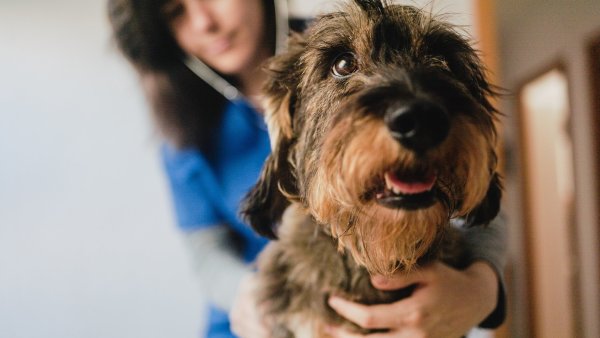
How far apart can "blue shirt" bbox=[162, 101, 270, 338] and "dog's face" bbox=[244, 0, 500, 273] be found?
26cm

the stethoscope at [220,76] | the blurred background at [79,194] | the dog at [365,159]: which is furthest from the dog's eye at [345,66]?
the blurred background at [79,194]

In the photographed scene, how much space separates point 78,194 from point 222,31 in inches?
32.3

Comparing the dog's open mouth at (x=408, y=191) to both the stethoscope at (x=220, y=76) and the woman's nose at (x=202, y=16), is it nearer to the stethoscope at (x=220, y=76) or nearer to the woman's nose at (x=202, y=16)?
the stethoscope at (x=220, y=76)

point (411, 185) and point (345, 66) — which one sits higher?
point (345, 66)

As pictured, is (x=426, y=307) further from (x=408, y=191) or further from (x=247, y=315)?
A: (x=247, y=315)

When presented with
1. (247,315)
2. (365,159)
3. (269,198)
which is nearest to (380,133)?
(365,159)

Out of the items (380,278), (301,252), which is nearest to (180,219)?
(301,252)

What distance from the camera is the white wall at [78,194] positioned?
4.56 feet

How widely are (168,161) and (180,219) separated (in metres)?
0.21

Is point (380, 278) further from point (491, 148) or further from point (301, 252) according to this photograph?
point (491, 148)

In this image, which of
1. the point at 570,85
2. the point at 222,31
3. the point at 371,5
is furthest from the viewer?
the point at 222,31

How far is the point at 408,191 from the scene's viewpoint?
697mm

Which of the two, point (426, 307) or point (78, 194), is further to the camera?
point (78, 194)

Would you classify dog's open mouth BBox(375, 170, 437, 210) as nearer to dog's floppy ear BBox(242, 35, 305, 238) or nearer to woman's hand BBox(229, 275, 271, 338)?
dog's floppy ear BBox(242, 35, 305, 238)
